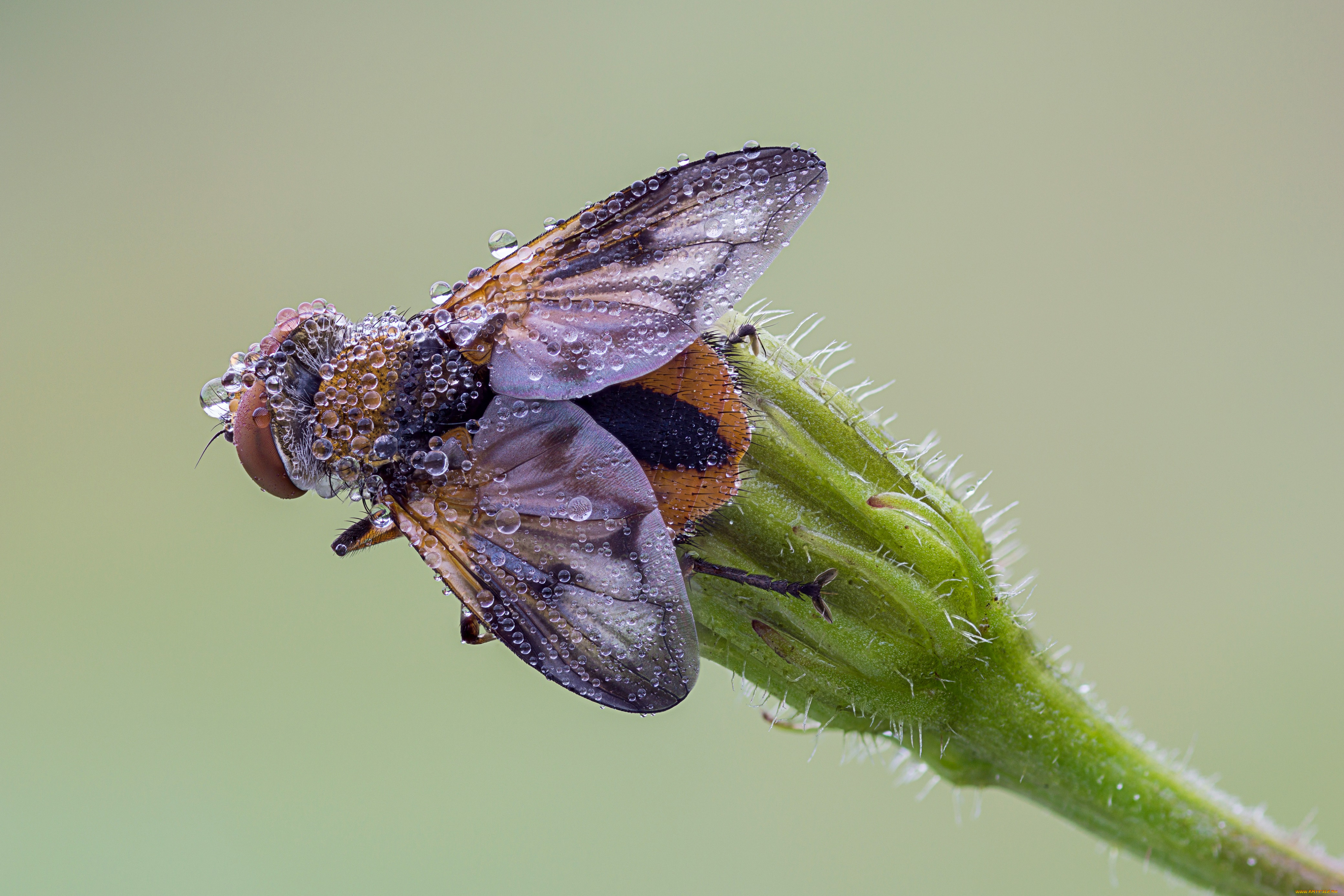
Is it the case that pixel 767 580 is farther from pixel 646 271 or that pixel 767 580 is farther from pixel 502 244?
pixel 502 244

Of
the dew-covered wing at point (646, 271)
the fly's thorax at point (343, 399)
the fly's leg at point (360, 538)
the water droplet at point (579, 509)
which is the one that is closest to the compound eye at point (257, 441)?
the fly's thorax at point (343, 399)

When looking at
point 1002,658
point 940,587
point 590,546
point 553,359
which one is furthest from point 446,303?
point 1002,658

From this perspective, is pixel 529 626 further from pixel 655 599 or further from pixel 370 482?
pixel 370 482

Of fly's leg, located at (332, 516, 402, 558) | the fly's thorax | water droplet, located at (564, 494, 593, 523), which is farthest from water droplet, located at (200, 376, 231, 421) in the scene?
water droplet, located at (564, 494, 593, 523)

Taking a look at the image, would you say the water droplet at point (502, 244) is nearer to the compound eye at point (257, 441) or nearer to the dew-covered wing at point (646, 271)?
the dew-covered wing at point (646, 271)

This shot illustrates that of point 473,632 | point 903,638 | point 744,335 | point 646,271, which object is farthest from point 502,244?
point 903,638

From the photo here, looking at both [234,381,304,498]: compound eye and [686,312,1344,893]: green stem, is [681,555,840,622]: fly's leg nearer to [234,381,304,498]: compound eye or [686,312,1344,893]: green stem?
[686,312,1344,893]: green stem
